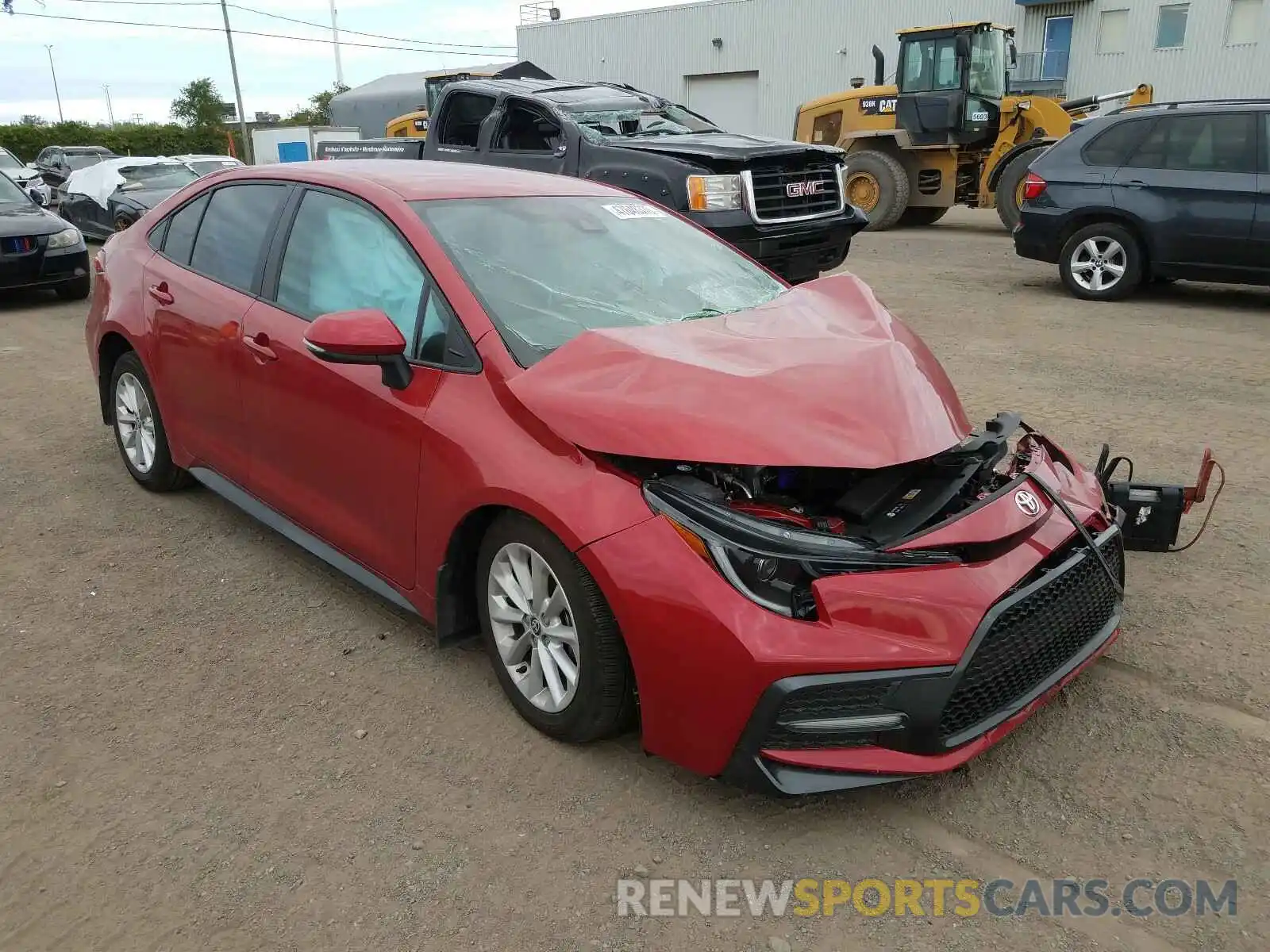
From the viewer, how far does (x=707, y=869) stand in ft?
8.05

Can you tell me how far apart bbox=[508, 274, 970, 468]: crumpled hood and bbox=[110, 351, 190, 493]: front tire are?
8.31 feet

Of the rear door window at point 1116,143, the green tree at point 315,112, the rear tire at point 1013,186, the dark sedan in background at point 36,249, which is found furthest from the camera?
the green tree at point 315,112

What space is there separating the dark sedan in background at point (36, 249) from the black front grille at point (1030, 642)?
1047 cm

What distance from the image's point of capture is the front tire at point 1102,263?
363 inches

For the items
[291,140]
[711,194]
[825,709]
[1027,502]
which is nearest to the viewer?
[825,709]

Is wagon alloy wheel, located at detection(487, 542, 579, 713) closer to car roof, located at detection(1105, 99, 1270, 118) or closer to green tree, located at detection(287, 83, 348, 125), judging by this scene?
car roof, located at detection(1105, 99, 1270, 118)

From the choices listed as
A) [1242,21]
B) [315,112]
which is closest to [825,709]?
[1242,21]

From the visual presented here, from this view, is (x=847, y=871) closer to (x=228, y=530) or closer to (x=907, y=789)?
(x=907, y=789)

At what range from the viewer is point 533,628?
2.86 meters

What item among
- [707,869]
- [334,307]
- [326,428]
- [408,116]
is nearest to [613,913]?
[707,869]

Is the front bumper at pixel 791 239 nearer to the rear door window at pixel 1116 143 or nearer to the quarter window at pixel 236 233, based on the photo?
the rear door window at pixel 1116 143

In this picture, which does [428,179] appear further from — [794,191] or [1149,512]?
[794,191]

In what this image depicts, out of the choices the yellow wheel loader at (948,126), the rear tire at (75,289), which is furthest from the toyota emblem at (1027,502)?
the yellow wheel loader at (948,126)

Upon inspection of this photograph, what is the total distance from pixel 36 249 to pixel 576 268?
29.3ft
